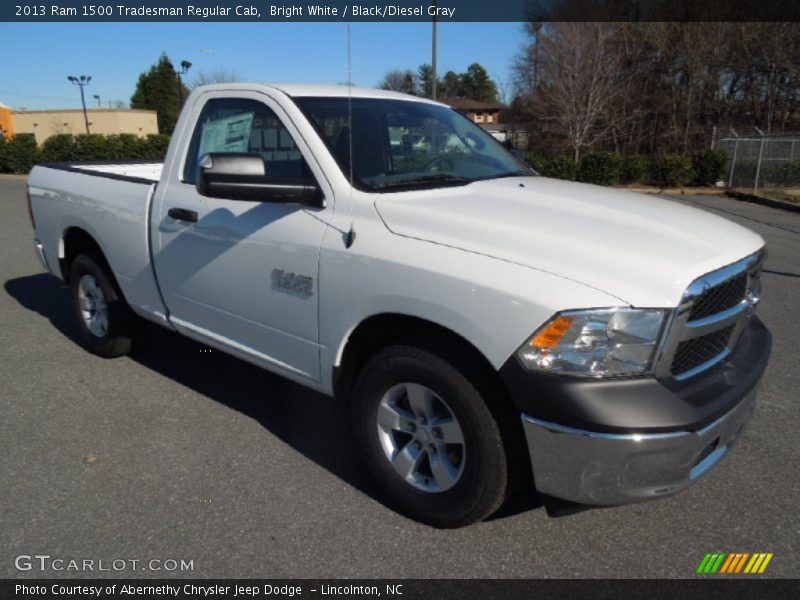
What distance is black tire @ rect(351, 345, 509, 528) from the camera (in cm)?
245

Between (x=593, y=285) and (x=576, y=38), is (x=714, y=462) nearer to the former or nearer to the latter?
(x=593, y=285)

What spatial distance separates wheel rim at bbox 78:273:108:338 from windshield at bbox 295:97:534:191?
8.22ft

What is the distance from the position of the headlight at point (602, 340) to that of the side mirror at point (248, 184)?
1330mm

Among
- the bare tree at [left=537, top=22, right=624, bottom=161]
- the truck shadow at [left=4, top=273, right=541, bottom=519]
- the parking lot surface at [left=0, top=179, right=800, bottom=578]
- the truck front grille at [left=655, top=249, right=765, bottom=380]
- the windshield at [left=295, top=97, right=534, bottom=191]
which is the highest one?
the bare tree at [left=537, top=22, right=624, bottom=161]

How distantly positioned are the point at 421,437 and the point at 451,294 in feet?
2.35

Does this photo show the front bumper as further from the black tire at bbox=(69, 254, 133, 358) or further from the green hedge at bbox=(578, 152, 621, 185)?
the green hedge at bbox=(578, 152, 621, 185)

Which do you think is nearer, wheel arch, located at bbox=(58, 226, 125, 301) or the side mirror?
the side mirror

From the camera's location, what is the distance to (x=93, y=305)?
4.93 m

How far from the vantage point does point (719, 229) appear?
9.30 feet

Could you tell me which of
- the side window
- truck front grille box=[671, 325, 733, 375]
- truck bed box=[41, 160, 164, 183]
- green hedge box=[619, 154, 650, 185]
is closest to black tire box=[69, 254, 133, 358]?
truck bed box=[41, 160, 164, 183]

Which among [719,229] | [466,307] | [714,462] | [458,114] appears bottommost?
[714,462]

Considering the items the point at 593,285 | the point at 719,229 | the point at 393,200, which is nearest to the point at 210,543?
the point at 393,200

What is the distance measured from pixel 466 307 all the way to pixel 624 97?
3132cm

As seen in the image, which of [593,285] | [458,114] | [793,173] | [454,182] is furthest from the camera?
[793,173]
